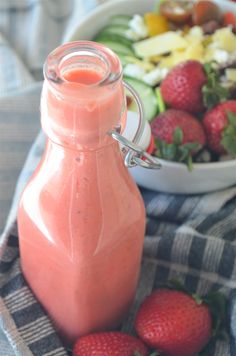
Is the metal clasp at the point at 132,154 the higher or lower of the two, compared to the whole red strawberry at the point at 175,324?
A: higher

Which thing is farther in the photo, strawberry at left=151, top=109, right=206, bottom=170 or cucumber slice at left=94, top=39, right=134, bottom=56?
cucumber slice at left=94, top=39, right=134, bottom=56

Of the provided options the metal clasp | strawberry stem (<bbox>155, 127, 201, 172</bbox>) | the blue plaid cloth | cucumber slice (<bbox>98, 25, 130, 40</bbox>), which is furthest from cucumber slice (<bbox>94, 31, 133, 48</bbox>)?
the metal clasp

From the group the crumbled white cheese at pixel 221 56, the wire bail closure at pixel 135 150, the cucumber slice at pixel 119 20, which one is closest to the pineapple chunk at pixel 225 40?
the crumbled white cheese at pixel 221 56

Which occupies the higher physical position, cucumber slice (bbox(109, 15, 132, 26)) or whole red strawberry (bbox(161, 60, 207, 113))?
whole red strawberry (bbox(161, 60, 207, 113))

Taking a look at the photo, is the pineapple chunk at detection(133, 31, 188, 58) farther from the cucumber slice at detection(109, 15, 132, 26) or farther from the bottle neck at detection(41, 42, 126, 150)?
the bottle neck at detection(41, 42, 126, 150)

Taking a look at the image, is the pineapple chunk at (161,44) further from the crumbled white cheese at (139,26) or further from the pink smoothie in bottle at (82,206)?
the pink smoothie in bottle at (82,206)

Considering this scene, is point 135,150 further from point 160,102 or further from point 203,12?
point 203,12

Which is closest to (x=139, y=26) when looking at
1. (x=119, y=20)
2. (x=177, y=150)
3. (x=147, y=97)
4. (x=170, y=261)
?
(x=119, y=20)

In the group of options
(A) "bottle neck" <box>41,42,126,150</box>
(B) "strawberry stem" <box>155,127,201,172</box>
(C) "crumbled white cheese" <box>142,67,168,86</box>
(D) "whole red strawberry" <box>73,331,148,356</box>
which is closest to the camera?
(A) "bottle neck" <box>41,42,126,150</box>
